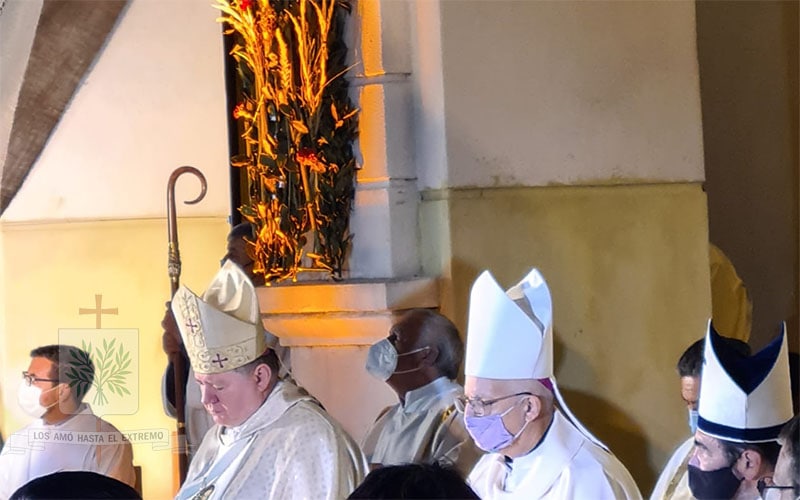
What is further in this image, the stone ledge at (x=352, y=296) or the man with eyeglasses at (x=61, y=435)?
the man with eyeglasses at (x=61, y=435)

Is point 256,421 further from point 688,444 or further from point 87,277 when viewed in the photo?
point 87,277

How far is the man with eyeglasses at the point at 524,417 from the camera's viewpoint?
3418 mm

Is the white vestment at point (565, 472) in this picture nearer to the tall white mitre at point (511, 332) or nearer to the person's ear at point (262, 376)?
the tall white mitre at point (511, 332)

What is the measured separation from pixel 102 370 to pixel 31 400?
319 millimetres

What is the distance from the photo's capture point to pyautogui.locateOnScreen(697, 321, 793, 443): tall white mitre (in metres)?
3.18

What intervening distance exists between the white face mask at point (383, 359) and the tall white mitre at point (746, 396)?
4.64 ft

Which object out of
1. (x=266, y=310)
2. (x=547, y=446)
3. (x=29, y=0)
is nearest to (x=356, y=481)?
(x=547, y=446)

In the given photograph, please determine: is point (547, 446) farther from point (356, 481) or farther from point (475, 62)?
point (475, 62)

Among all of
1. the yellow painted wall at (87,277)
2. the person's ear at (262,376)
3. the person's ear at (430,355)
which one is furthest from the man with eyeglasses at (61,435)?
the person's ear at (430,355)

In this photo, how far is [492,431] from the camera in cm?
345

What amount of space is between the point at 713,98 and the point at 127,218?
9.53 feet

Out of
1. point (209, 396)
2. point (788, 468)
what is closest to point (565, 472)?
point (788, 468)

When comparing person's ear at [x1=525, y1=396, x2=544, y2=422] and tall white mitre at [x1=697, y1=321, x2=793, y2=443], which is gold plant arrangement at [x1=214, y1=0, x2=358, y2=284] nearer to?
person's ear at [x1=525, y1=396, x2=544, y2=422]

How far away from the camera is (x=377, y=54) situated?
5.04 meters
